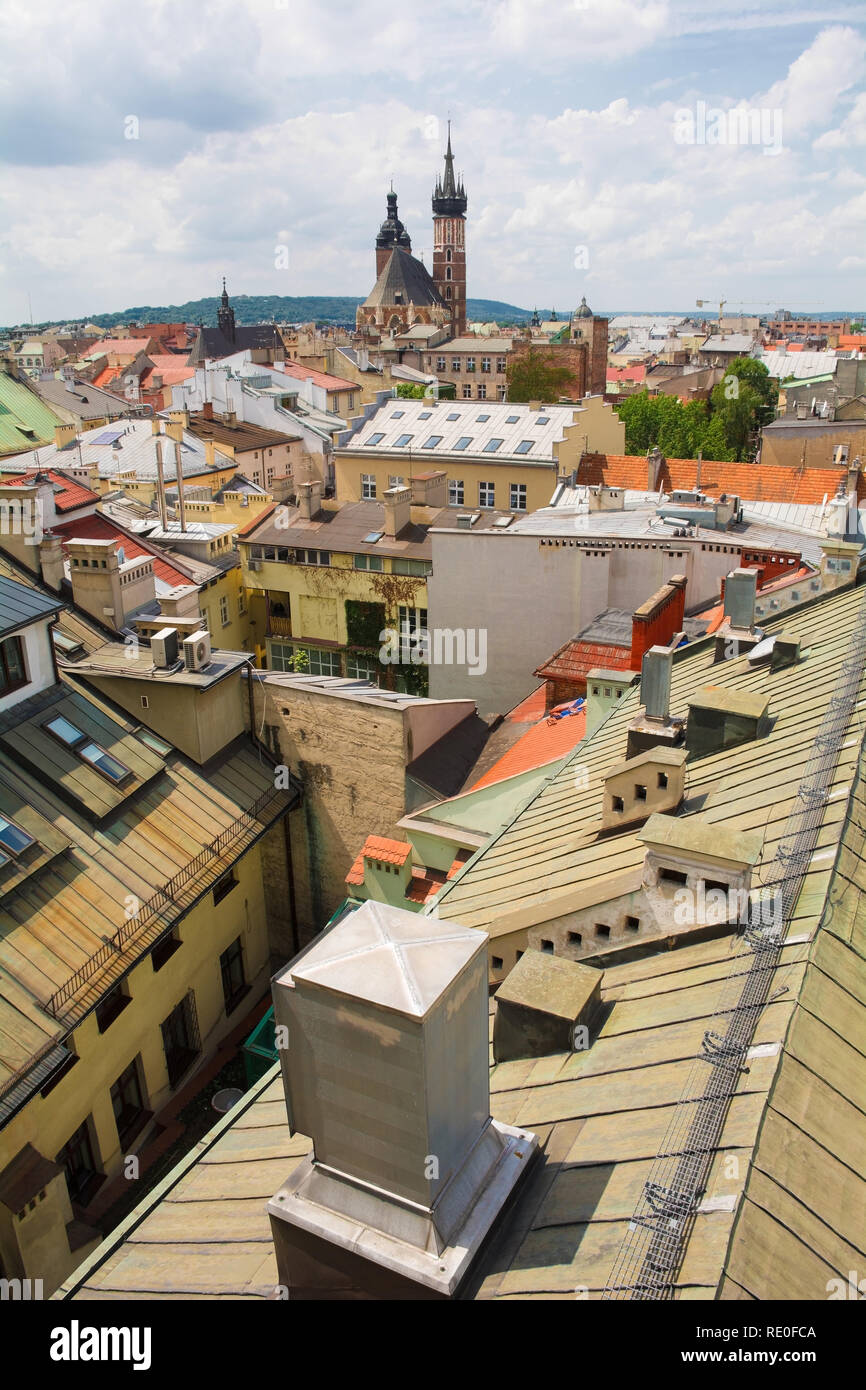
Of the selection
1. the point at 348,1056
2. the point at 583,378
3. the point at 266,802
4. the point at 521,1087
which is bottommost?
the point at 266,802

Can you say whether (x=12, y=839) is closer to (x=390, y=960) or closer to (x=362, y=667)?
(x=390, y=960)

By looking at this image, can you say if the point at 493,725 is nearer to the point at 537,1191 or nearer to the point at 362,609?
the point at 362,609

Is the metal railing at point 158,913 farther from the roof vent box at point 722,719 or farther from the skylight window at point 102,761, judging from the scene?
the roof vent box at point 722,719

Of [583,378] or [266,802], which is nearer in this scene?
[266,802]

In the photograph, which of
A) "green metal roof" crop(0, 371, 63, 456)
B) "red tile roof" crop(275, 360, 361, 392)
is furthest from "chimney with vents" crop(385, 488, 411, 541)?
"red tile roof" crop(275, 360, 361, 392)

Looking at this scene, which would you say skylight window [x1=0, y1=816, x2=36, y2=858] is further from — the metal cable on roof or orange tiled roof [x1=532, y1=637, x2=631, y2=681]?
the metal cable on roof

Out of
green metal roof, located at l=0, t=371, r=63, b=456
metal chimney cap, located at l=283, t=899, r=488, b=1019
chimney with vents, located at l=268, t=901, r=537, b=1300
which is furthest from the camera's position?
green metal roof, located at l=0, t=371, r=63, b=456

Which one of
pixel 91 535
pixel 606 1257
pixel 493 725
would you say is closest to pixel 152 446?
pixel 91 535
